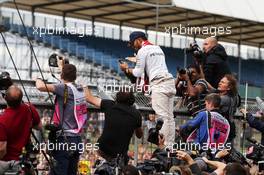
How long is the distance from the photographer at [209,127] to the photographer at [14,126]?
6.94 feet

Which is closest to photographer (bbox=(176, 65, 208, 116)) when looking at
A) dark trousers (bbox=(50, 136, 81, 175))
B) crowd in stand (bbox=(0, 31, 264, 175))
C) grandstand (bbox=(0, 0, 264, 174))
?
crowd in stand (bbox=(0, 31, 264, 175))

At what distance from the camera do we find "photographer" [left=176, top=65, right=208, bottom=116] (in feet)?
35.1

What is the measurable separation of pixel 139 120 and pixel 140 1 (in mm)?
19301

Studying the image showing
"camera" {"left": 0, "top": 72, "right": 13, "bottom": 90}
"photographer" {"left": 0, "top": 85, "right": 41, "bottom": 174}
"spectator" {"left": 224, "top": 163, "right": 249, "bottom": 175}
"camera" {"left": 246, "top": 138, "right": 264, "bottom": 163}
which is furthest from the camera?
"camera" {"left": 246, "top": 138, "right": 264, "bottom": 163}

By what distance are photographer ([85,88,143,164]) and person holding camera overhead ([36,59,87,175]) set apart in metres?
0.24

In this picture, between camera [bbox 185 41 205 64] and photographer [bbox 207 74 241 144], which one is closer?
photographer [bbox 207 74 241 144]

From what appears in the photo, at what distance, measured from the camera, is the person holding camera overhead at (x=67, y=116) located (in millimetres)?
9055

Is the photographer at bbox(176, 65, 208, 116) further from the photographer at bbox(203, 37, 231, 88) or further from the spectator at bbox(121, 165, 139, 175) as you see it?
the spectator at bbox(121, 165, 139, 175)

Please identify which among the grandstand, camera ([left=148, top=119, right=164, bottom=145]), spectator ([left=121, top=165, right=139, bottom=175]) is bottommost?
spectator ([left=121, top=165, right=139, bottom=175])

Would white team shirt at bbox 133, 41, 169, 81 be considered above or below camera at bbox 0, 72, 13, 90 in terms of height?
above

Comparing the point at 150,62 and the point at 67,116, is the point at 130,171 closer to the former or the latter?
the point at 67,116

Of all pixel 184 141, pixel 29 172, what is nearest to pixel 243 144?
pixel 184 141

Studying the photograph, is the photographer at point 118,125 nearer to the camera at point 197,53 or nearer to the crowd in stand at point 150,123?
the crowd in stand at point 150,123

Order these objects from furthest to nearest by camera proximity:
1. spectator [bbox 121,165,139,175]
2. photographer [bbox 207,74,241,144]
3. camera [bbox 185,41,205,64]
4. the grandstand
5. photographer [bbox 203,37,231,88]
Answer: the grandstand < photographer [bbox 203,37,231,88] < camera [bbox 185,41,205,64] < photographer [bbox 207,74,241,144] < spectator [bbox 121,165,139,175]
